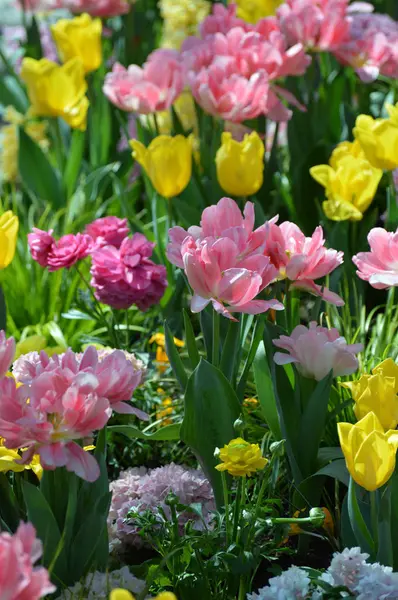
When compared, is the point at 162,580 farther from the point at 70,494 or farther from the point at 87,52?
the point at 87,52

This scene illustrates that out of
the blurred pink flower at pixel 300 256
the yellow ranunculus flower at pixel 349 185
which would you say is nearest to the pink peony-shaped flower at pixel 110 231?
the yellow ranunculus flower at pixel 349 185

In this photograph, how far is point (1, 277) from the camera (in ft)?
8.75

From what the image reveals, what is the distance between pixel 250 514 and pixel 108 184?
217 cm

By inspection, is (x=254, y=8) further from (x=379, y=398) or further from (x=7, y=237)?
(x=379, y=398)

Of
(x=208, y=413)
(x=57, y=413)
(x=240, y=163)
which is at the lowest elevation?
(x=208, y=413)

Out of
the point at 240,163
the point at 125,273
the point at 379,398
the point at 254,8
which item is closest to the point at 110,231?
the point at 125,273

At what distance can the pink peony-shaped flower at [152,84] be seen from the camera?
8.84 feet

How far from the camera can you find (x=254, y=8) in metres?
3.45

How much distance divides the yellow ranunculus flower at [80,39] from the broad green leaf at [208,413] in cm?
193

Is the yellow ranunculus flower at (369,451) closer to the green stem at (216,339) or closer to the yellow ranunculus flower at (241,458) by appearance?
the yellow ranunculus flower at (241,458)

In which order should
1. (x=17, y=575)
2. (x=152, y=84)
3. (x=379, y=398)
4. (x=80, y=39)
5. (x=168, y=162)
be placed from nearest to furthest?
(x=17, y=575), (x=379, y=398), (x=168, y=162), (x=152, y=84), (x=80, y=39)

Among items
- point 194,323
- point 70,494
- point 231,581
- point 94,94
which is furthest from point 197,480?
point 94,94

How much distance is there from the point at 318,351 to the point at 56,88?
66.2 inches

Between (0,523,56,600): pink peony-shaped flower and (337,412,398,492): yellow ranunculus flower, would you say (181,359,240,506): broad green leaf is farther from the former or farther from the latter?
(0,523,56,600): pink peony-shaped flower
